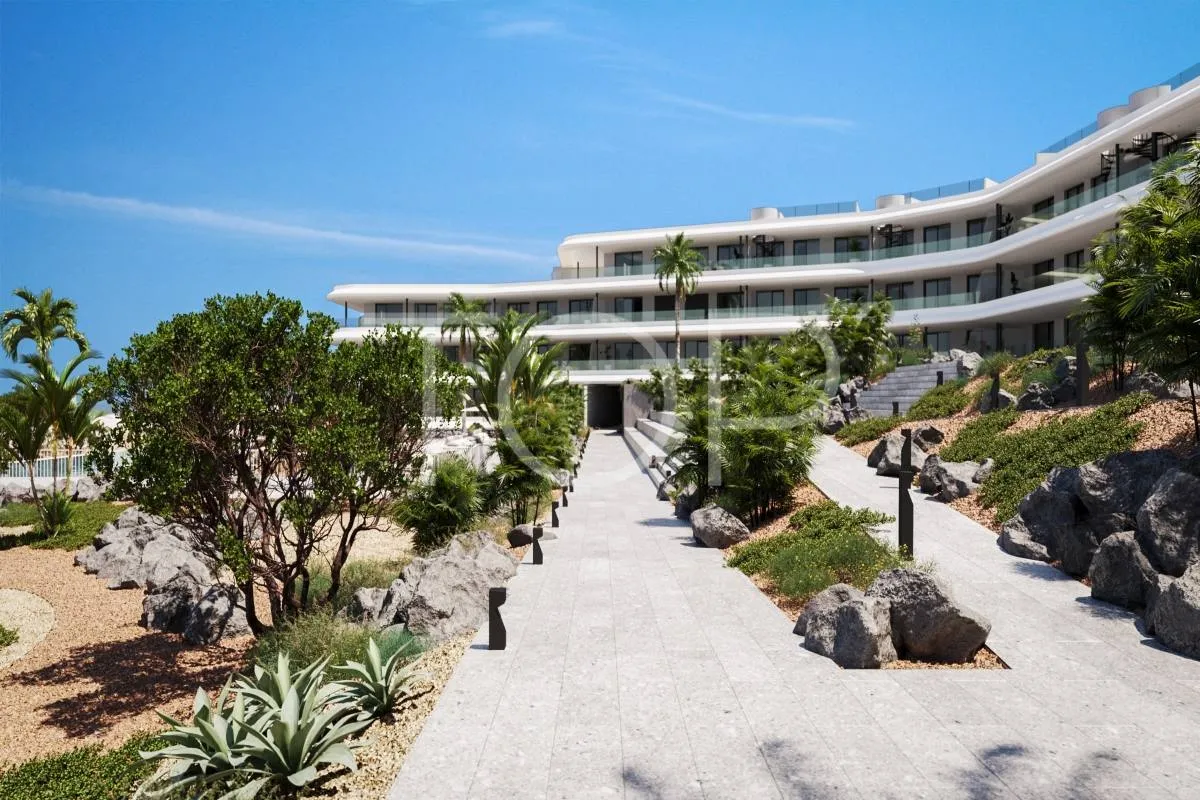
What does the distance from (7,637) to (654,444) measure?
2438 cm

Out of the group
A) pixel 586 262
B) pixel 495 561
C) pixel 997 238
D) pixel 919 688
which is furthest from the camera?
pixel 586 262

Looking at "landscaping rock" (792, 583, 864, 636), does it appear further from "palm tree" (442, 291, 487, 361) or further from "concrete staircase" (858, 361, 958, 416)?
"palm tree" (442, 291, 487, 361)

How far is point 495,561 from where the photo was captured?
37.9 feet

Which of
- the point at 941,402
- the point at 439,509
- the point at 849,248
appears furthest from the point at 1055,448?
the point at 849,248

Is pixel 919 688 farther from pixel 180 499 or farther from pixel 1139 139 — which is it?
pixel 1139 139

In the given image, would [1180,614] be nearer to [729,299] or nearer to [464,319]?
[729,299]

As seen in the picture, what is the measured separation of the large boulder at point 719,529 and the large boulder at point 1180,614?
655 centimetres

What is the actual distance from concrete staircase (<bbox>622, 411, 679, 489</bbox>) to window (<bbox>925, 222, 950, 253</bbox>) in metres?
17.6

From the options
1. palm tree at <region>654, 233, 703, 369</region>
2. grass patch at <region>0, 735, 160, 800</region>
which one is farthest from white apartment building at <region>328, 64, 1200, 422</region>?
grass patch at <region>0, 735, 160, 800</region>

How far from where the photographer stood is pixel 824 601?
27.3 feet

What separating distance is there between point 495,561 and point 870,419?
18788 millimetres

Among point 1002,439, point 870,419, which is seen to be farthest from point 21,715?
point 870,419

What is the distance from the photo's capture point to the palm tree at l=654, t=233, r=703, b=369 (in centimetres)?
4844

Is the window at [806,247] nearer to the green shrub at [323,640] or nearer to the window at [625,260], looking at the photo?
the window at [625,260]
